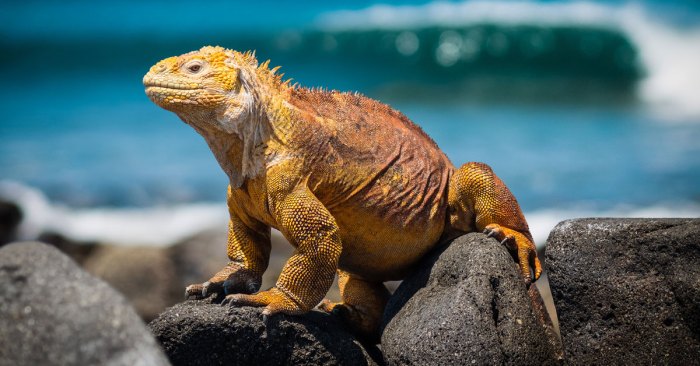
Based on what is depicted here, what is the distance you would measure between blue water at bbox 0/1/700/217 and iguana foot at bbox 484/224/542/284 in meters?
9.36

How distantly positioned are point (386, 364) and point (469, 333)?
0.70 m

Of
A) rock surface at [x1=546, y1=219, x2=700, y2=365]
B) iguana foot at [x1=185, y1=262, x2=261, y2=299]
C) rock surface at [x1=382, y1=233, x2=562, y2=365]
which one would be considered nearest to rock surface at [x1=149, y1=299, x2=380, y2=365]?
iguana foot at [x1=185, y1=262, x2=261, y2=299]

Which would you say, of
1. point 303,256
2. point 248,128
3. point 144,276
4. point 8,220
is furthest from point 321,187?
point 8,220

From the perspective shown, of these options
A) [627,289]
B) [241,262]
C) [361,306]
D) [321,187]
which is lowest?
[241,262]

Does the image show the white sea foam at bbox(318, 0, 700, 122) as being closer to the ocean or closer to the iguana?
the ocean

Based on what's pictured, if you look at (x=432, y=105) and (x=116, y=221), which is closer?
(x=116, y=221)

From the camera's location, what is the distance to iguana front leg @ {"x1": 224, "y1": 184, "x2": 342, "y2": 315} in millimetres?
5699

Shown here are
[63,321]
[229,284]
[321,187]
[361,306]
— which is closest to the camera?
[63,321]

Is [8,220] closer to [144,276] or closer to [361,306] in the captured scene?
[144,276]

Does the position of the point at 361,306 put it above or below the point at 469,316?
below

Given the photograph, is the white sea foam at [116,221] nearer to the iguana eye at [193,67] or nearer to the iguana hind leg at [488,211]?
the iguana hind leg at [488,211]

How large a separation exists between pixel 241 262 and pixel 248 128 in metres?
1.19

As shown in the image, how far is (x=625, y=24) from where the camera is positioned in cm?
3312

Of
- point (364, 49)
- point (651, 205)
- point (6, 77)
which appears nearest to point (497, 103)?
point (364, 49)
